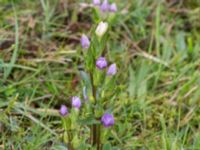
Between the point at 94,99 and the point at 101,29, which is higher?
the point at 101,29

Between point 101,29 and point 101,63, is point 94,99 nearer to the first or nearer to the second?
point 101,63

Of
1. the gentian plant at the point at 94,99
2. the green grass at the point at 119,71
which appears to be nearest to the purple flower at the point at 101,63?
the gentian plant at the point at 94,99

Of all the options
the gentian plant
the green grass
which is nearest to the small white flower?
the gentian plant

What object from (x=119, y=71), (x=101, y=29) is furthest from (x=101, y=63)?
(x=119, y=71)

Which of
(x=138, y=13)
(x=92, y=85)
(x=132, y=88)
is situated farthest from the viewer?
(x=138, y=13)

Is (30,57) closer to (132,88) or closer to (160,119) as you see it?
(132,88)

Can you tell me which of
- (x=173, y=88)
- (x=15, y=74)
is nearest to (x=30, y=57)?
(x=15, y=74)
